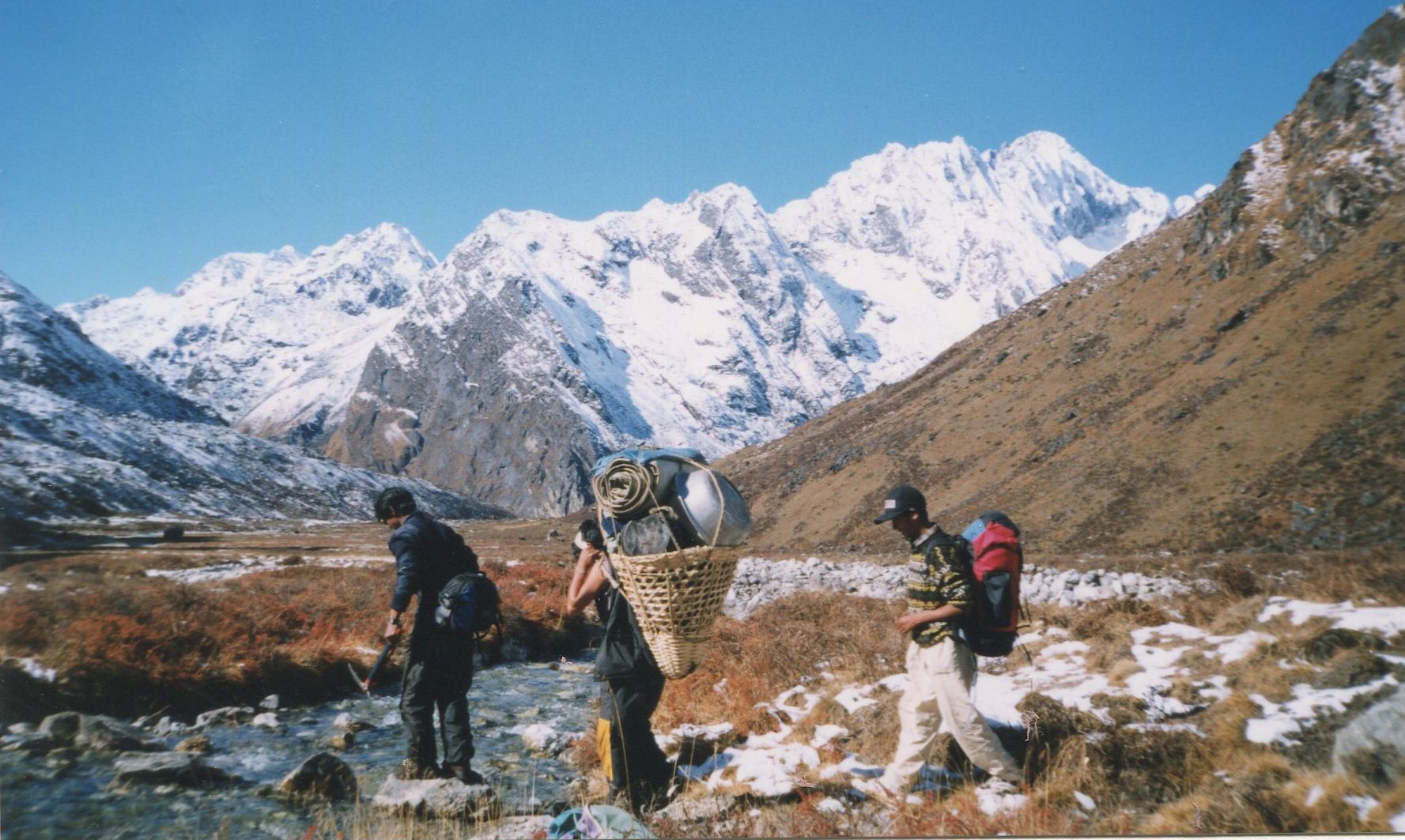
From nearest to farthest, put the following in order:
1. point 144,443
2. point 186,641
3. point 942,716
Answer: point 942,716, point 186,641, point 144,443

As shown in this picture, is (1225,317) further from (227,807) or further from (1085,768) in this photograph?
(227,807)

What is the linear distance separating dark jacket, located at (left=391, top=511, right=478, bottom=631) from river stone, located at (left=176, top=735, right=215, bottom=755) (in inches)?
143

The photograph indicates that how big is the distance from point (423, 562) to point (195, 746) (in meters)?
4.02

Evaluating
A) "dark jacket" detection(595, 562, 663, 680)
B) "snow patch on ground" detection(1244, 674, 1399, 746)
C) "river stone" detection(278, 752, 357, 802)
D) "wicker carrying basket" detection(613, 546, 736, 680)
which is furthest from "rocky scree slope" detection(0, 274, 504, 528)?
"snow patch on ground" detection(1244, 674, 1399, 746)

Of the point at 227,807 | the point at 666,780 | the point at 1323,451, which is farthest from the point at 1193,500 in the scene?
the point at 227,807

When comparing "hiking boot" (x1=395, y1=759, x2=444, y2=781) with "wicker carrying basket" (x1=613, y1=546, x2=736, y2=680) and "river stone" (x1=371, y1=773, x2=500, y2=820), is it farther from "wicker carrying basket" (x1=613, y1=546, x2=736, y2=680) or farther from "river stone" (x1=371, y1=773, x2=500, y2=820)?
"wicker carrying basket" (x1=613, y1=546, x2=736, y2=680)

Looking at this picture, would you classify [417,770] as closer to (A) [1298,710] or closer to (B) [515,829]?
(B) [515,829]

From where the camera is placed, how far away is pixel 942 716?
4.97 meters

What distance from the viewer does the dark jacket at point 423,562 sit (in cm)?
569

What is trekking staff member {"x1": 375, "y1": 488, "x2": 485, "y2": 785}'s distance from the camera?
18.9ft

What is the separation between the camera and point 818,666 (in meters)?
9.77

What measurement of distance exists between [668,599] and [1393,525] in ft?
81.4

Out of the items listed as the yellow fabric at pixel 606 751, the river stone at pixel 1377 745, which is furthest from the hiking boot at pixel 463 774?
the river stone at pixel 1377 745

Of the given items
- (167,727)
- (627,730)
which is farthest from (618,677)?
(167,727)
